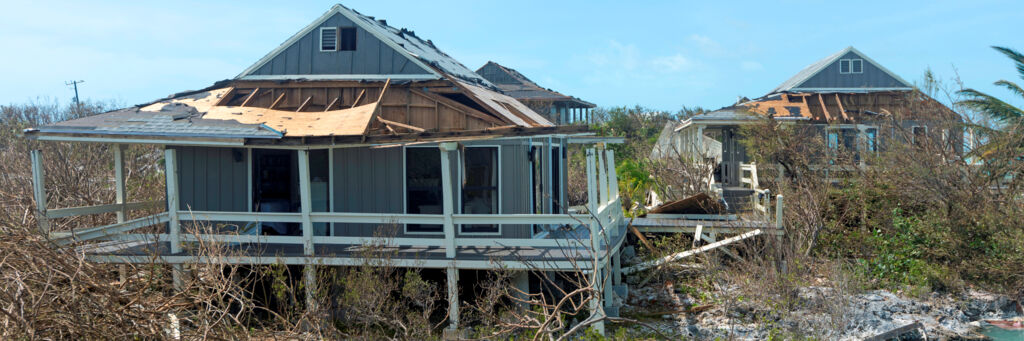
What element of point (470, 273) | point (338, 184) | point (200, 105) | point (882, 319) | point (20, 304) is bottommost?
point (882, 319)

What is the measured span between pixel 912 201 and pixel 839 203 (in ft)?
5.23

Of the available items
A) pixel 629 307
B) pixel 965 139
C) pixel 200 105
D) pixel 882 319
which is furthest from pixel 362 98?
pixel 965 139

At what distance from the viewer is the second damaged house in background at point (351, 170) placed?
34.7 feet

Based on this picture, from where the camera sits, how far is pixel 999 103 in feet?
59.9

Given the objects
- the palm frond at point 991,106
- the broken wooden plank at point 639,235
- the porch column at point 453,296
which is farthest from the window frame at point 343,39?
the palm frond at point 991,106

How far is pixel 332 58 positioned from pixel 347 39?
1.58 ft

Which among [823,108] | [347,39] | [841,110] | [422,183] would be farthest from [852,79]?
[422,183]

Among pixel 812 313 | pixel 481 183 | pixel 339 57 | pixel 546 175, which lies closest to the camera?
pixel 812 313

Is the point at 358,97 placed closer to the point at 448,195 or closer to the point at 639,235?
the point at 448,195

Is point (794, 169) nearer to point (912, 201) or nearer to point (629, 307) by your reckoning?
point (912, 201)

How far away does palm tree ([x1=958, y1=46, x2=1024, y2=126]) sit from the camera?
1808 centimetres

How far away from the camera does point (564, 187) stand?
1520cm

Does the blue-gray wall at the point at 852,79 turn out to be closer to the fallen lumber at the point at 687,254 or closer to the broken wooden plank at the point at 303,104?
the fallen lumber at the point at 687,254

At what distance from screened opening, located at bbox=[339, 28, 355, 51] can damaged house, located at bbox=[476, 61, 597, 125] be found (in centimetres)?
2150
